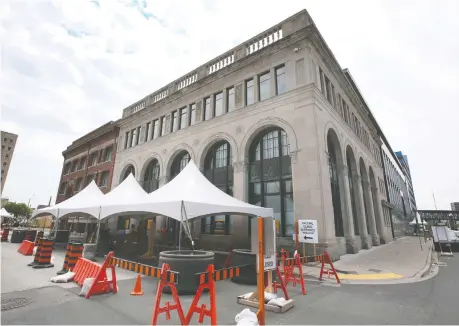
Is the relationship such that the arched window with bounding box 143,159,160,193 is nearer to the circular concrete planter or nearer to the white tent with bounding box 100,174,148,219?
the white tent with bounding box 100,174,148,219

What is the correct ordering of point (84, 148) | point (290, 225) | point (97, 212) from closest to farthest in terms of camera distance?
point (97, 212) → point (290, 225) → point (84, 148)

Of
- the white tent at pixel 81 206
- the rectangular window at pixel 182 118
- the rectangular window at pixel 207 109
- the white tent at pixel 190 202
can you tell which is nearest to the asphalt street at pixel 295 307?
the white tent at pixel 190 202

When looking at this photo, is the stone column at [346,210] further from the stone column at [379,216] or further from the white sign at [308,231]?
the stone column at [379,216]

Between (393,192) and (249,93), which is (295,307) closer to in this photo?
(249,93)

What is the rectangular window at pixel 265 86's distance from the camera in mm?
16555

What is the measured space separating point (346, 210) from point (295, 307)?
1239cm

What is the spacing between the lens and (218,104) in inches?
761

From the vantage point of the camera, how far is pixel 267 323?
4805 millimetres

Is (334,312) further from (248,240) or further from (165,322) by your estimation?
(248,240)

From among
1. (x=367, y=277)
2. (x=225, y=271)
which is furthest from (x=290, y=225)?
(x=225, y=271)

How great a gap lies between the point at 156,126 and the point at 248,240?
602 inches

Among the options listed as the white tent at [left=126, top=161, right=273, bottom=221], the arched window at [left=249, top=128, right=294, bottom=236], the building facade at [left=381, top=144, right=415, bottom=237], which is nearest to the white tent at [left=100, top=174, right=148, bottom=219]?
the white tent at [left=126, top=161, right=273, bottom=221]

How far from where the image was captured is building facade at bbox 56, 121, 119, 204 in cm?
2906

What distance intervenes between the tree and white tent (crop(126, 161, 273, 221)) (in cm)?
8626
